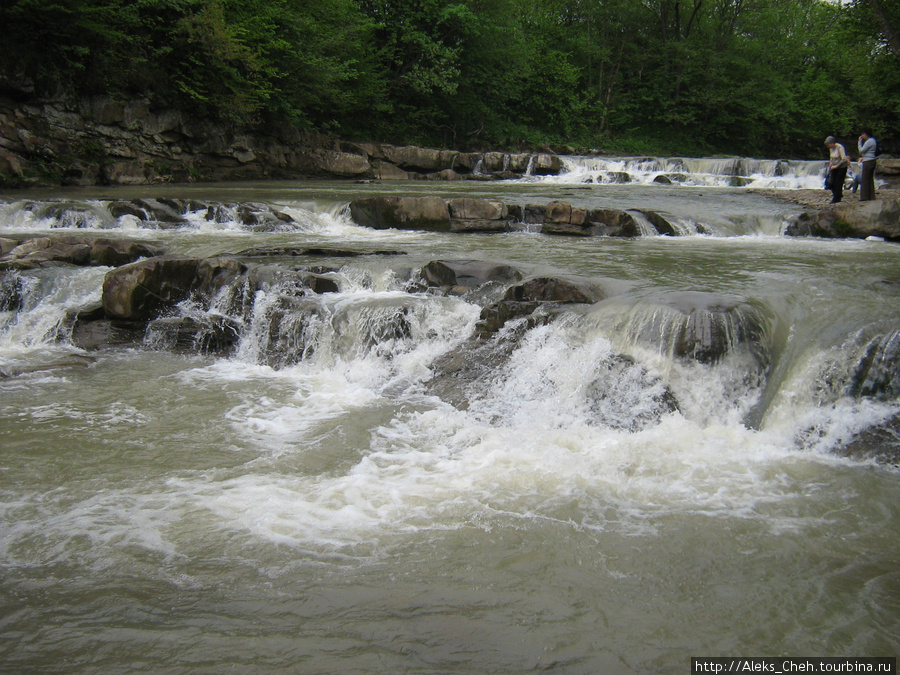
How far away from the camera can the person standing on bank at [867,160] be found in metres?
12.1

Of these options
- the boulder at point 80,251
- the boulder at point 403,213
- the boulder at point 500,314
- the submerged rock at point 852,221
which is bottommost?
the boulder at point 500,314

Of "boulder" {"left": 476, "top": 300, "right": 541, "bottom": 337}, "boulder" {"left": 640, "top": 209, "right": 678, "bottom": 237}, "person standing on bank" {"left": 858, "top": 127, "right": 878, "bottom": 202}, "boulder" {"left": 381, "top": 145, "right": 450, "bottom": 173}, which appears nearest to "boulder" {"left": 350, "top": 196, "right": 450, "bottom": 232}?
"boulder" {"left": 640, "top": 209, "right": 678, "bottom": 237}

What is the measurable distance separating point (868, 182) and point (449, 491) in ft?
41.1

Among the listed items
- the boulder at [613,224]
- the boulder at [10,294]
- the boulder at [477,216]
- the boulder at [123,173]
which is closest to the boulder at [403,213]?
the boulder at [477,216]

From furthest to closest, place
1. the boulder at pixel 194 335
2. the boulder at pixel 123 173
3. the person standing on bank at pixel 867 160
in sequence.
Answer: the boulder at pixel 123 173, the person standing on bank at pixel 867 160, the boulder at pixel 194 335

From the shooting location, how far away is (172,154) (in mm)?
19406

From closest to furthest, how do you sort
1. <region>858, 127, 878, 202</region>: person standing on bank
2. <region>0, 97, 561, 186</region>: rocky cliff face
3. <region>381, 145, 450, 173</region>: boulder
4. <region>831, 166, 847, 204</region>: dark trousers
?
<region>858, 127, 878, 202</region>: person standing on bank → <region>831, 166, 847, 204</region>: dark trousers → <region>0, 97, 561, 186</region>: rocky cliff face → <region>381, 145, 450, 173</region>: boulder

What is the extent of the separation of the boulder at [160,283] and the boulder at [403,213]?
5.03m

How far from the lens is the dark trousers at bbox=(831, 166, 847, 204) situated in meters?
13.1

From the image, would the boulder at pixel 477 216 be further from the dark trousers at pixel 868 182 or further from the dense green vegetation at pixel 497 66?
the dense green vegetation at pixel 497 66

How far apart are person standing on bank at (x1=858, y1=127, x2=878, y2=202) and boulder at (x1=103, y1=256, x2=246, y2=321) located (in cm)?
1141

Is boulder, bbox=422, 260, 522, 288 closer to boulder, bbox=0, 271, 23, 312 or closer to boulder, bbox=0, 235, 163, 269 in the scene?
boulder, bbox=0, 235, 163, 269

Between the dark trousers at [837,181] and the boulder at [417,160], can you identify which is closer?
the dark trousers at [837,181]

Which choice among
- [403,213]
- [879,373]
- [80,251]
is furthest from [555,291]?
[80,251]
